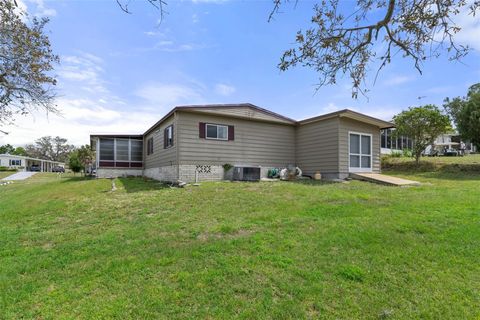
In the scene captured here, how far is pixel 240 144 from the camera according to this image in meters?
13.5

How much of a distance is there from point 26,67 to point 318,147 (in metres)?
11.7

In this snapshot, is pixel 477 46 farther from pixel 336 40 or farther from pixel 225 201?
pixel 225 201

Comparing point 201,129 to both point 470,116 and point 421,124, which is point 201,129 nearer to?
point 421,124

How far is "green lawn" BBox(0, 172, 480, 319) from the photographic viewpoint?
280 centimetres

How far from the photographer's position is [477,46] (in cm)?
395

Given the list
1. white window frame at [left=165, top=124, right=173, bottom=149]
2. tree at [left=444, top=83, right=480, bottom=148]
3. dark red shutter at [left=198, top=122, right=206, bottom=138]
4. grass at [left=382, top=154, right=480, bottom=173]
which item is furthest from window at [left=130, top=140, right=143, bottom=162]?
tree at [left=444, top=83, right=480, bottom=148]

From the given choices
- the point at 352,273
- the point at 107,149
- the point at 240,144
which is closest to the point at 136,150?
the point at 107,149

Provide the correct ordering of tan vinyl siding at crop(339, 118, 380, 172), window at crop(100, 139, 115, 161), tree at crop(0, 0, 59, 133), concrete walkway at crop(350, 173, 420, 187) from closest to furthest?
1. tree at crop(0, 0, 59, 133)
2. concrete walkway at crop(350, 173, 420, 187)
3. tan vinyl siding at crop(339, 118, 380, 172)
4. window at crop(100, 139, 115, 161)

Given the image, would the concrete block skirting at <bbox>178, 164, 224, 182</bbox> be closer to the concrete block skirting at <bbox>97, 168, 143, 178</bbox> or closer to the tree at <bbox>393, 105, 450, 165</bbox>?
the concrete block skirting at <bbox>97, 168, 143, 178</bbox>

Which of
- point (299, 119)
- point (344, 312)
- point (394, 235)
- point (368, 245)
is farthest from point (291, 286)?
→ point (299, 119)

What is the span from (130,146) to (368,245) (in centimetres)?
1783

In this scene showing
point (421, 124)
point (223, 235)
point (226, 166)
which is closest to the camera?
point (223, 235)

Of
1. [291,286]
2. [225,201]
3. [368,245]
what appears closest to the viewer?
[291,286]

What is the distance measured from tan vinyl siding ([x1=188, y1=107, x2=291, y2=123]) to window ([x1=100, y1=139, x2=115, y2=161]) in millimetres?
9274
